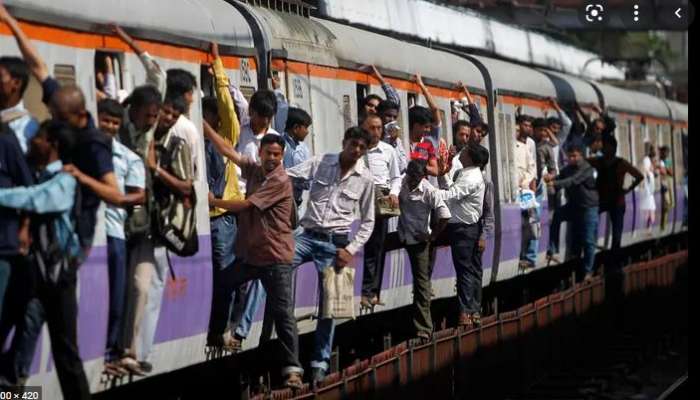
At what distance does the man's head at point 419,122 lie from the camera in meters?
16.7

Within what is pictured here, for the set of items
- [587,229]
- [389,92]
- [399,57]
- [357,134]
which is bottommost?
[587,229]

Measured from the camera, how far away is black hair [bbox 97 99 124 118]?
10.0 meters

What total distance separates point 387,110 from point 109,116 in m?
5.39

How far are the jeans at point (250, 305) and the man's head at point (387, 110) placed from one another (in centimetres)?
264

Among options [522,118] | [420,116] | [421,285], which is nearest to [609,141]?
[522,118]

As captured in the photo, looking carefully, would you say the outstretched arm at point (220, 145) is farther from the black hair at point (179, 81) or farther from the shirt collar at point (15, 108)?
the shirt collar at point (15, 108)

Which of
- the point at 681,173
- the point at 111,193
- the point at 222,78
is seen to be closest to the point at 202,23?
the point at 222,78

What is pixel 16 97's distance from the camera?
898 cm

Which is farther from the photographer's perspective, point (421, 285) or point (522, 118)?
point (522, 118)

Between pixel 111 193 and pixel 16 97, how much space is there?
86cm

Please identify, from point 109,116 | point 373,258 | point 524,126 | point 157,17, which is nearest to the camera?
point 109,116

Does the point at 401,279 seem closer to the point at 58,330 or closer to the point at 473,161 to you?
the point at 473,161

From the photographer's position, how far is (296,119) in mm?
13406

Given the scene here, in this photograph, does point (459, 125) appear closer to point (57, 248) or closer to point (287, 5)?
point (287, 5)
